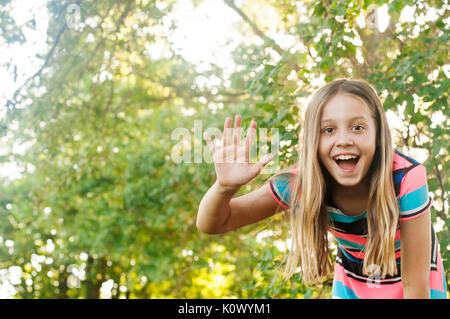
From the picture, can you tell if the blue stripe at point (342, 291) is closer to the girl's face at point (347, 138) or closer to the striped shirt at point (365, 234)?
the striped shirt at point (365, 234)

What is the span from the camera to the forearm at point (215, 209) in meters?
1.59

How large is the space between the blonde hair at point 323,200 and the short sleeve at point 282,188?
29 millimetres

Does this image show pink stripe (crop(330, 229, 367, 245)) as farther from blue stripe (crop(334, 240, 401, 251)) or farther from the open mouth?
the open mouth

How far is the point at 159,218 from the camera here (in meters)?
7.84

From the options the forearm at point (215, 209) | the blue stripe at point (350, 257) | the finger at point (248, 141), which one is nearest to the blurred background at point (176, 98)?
the blue stripe at point (350, 257)

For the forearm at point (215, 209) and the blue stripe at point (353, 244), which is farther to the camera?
the blue stripe at point (353, 244)

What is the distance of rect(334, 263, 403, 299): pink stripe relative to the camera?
1688 mm

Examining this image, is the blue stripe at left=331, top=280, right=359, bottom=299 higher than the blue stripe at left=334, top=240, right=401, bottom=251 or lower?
lower

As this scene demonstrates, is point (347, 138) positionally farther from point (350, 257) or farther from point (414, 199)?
point (350, 257)

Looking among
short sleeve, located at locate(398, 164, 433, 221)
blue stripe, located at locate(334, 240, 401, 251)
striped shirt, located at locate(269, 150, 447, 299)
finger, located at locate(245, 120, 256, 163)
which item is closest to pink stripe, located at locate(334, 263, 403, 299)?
striped shirt, located at locate(269, 150, 447, 299)

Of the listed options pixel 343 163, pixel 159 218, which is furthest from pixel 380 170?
pixel 159 218

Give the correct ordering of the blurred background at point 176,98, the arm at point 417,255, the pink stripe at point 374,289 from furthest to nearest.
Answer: the blurred background at point 176,98 → the pink stripe at point 374,289 → the arm at point 417,255

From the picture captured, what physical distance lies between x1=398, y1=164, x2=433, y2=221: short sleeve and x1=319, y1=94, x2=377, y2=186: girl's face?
138mm
